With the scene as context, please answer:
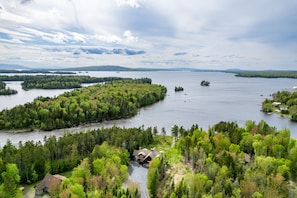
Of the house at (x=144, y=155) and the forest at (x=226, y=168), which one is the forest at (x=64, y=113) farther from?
the forest at (x=226, y=168)

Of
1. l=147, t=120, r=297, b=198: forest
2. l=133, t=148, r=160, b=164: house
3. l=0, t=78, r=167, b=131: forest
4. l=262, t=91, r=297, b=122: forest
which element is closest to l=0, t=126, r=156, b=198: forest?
l=133, t=148, r=160, b=164: house

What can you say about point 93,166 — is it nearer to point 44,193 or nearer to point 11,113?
point 44,193

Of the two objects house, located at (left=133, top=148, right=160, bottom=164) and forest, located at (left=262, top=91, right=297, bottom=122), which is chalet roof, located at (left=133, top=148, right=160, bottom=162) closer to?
house, located at (left=133, top=148, right=160, bottom=164)

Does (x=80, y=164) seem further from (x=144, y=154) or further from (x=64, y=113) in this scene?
(x=64, y=113)

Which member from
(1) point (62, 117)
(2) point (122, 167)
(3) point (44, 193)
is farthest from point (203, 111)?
(3) point (44, 193)

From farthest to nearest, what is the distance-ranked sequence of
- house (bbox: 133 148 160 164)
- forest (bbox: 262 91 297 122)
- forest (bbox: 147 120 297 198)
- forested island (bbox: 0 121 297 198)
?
1. forest (bbox: 262 91 297 122)
2. house (bbox: 133 148 160 164)
3. forest (bbox: 147 120 297 198)
4. forested island (bbox: 0 121 297 198)

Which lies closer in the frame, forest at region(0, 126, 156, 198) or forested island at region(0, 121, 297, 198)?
forest at region(0, 126, 156, 198)
